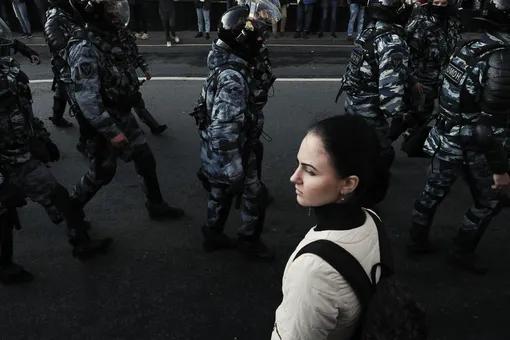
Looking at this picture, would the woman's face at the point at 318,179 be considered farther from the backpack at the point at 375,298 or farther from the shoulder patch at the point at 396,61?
the shoulder patch at the point at 396,61

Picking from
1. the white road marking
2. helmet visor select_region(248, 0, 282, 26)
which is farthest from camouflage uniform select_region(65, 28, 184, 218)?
the white road marking

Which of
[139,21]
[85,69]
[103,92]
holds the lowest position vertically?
[139,21]

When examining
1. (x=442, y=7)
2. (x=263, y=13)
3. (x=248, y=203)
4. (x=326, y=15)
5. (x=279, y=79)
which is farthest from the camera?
(x=326, y=15)

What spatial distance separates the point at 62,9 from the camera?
206 inches

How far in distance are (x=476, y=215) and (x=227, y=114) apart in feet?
6.58

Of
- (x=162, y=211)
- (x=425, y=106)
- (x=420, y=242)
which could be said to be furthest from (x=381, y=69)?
(x=162, y=211)

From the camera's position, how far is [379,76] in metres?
3.69

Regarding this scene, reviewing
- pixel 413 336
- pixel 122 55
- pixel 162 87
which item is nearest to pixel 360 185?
pixel 413 336

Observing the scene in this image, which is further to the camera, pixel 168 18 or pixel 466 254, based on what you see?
pixel 168 18

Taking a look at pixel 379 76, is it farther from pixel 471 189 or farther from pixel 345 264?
pixel 345 264

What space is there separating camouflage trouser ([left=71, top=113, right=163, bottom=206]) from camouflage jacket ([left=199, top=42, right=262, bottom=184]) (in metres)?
0.94

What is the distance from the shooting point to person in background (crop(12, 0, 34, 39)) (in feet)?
39.5

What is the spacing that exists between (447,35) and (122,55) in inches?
135

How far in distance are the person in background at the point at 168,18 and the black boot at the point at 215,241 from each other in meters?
8.59
